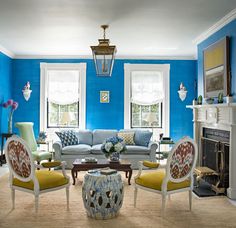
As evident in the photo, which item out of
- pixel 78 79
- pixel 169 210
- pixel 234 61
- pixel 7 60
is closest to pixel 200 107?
pixel 234 61

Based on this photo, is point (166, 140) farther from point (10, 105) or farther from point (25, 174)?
point (25, 174)

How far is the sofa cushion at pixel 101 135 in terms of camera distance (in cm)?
795

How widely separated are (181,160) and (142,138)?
360 cm

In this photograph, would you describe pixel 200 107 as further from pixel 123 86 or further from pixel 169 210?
pixel 123 86

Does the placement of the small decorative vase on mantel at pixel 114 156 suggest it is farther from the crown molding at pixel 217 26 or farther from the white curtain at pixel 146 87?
the white curtain at pixel 146 87

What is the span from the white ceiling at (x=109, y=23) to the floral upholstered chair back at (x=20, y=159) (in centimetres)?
191

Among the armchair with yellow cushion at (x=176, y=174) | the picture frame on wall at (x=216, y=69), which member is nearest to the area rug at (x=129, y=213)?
the armchair with yellow cushion at (x=176, y=174)

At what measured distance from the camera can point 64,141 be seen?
7520mm

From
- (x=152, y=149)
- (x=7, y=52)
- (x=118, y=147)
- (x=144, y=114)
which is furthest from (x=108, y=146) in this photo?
(x=7, y=52)

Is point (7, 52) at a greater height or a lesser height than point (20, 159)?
greater

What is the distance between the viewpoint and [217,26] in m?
5.54

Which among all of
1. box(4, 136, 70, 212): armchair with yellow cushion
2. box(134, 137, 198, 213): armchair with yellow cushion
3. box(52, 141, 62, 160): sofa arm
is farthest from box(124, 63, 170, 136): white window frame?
box(4, 136, 70, 212): armchair with yellow cushion

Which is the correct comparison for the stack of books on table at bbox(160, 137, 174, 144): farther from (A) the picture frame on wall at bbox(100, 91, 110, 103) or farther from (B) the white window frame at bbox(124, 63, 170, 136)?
(A) the picture frame on wall at bbox(100, 91, 110, 103)

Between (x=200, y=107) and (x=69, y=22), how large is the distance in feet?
9.21
